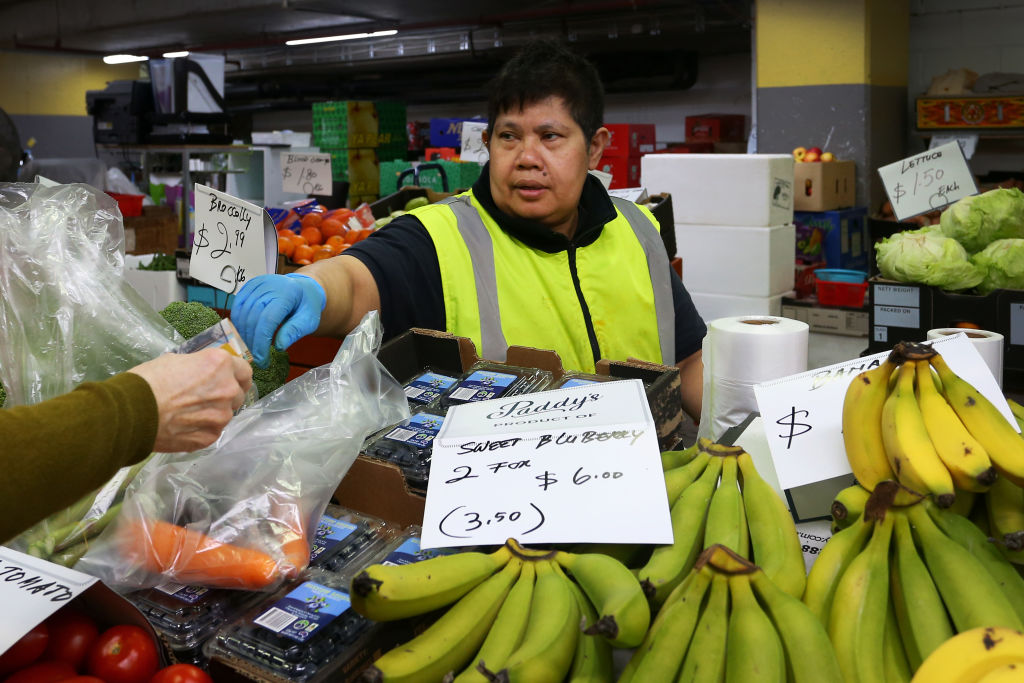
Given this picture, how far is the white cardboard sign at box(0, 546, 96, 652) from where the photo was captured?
897 millimetres

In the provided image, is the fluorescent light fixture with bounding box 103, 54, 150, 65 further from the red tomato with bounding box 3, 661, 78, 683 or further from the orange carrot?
the red tomato with bounding box 3, 661, 78, 683

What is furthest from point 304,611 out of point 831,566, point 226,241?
point 226,241

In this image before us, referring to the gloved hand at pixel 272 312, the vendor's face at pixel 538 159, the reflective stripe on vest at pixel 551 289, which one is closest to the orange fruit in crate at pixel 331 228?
the reflective stripe on vest at pixel 551 289

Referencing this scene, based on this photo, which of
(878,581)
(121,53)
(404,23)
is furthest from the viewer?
(121,53)

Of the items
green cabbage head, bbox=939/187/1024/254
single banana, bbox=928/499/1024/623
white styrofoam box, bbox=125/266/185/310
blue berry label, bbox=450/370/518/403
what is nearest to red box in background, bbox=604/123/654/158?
green cabbage head, bbox=939/187/1024/254

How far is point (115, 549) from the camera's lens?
41.8 inches

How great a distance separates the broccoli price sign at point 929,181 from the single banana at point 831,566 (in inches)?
98.4

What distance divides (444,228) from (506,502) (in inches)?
45.2

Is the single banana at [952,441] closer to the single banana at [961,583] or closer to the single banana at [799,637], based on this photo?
the single banana at [961,583]

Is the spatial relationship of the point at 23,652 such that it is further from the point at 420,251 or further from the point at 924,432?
the point at 420,251

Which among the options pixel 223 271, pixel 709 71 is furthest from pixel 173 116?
pixel 223 271

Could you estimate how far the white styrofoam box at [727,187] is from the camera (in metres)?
3.85

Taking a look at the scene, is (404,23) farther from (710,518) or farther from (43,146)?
(710,518)

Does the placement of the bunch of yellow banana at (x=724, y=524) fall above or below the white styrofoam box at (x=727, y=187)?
below
